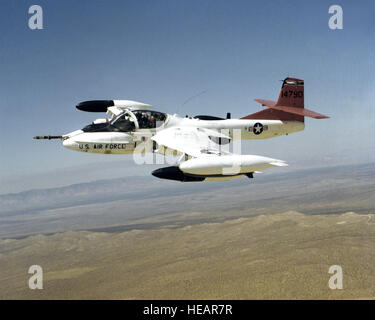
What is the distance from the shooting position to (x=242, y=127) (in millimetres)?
Answer: 17766

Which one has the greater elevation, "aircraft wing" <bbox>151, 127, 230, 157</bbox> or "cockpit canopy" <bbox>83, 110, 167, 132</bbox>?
"cockpit canopy" <bbox>83, 110, 167, 132</bbox>

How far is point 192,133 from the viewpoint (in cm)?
1437

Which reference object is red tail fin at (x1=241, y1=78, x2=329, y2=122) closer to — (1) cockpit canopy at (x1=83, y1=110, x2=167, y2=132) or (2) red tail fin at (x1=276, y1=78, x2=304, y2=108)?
(2) red tail fin at (x1=276, y1=78, x2=304, y2=108)

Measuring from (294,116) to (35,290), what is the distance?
10068cm

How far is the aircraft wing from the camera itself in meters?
11.9

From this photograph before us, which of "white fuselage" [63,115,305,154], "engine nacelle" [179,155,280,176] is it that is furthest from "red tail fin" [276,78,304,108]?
"engine nacelle" [179,155,280,176]

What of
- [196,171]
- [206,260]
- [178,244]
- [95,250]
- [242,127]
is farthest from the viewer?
[95,250]

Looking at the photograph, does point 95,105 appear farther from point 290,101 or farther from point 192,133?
point 290,101

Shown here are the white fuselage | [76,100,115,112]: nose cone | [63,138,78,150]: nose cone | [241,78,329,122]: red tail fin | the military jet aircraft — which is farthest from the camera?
[241,78,329,122]: red tail fin

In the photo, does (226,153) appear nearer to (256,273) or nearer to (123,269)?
(256,273)

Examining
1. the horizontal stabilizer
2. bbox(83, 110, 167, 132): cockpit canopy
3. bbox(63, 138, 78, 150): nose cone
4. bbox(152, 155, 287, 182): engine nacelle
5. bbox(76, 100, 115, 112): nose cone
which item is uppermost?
bbox(76, 100, 115, 112): nose cone

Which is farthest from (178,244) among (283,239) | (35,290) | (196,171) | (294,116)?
(196,171)
